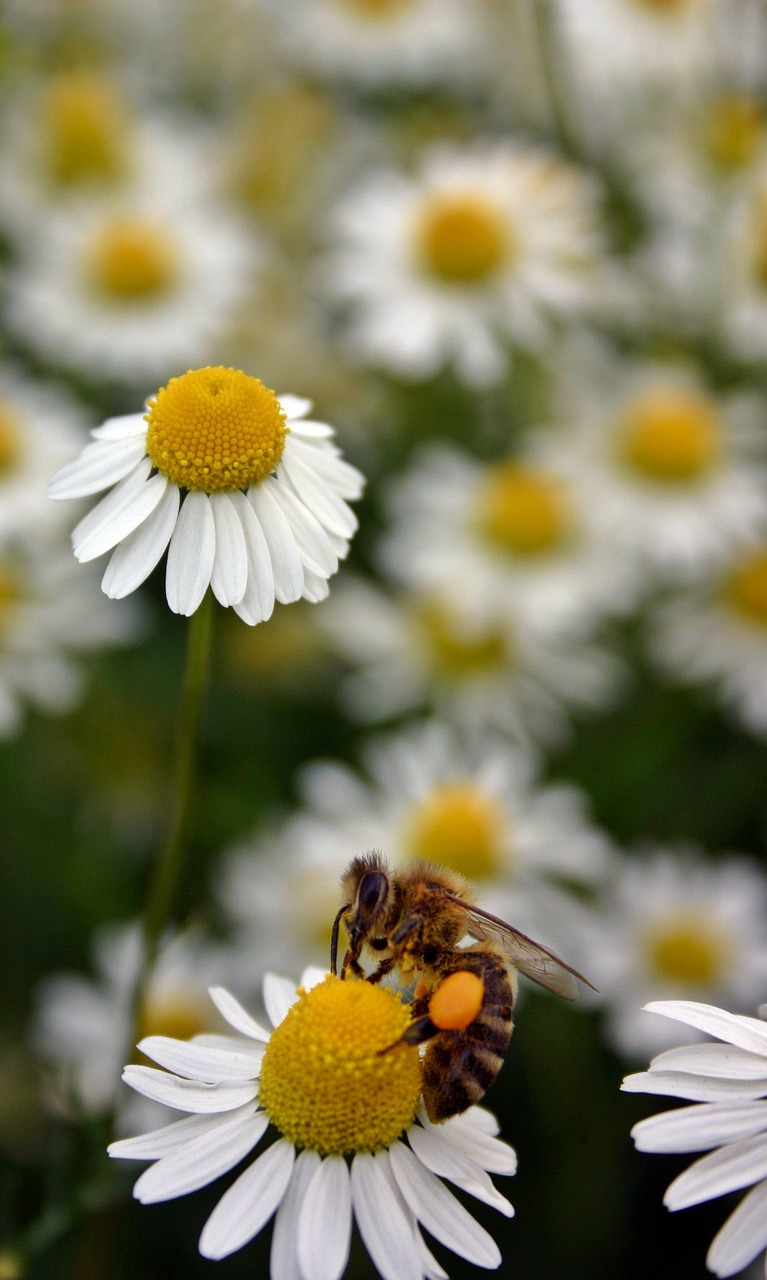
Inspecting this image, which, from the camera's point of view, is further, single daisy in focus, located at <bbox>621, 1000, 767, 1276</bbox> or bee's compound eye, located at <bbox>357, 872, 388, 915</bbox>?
bee's compound eye, located at <bbox>357, 872, 388, 915</bbox>

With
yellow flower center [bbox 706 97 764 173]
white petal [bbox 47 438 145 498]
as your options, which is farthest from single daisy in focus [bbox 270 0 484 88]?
white petal [bbox 47 438 145 498]

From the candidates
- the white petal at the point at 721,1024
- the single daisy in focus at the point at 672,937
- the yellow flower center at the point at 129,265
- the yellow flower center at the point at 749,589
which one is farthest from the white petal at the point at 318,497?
the yellow flower center at the point at 129,265

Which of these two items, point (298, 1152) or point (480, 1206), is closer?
point (298, 1152)

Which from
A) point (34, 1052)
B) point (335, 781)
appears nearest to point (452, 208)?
point (335, 781)

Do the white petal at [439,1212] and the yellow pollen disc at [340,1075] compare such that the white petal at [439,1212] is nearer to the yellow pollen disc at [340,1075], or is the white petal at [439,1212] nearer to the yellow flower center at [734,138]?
the yellow pollen disc at [340,1075]

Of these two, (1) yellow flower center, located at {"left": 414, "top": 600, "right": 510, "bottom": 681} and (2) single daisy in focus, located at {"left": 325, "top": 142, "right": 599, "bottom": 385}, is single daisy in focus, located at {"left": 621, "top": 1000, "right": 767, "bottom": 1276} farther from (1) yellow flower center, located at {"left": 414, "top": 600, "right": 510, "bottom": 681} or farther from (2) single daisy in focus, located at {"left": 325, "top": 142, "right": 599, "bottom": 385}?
(2) single daisy in focus, located at {"left": 325, "top": 142, "right": 599, "bottom": 385}

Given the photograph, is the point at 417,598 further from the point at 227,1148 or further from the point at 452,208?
the point at 227,1148

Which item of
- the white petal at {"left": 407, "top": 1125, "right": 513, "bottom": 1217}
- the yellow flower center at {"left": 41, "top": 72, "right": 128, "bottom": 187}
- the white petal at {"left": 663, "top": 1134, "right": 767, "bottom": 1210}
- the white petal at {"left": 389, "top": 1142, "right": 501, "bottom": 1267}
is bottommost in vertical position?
the white petal at {"left": 389, "top": 1142, "right": 501, "bottom": 1267}
